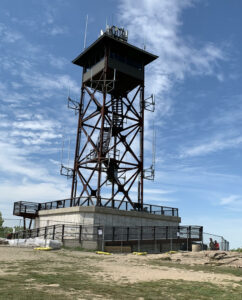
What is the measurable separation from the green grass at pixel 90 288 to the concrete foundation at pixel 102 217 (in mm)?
17495

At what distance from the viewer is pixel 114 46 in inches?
1597

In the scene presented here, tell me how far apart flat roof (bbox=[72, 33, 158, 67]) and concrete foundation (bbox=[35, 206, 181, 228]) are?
1958 centimetres

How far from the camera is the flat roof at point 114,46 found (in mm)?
39656

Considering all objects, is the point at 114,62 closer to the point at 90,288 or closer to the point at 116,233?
the point at 116,233

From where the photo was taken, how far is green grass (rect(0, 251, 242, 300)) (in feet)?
30.6

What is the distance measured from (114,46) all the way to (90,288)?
1352 inches

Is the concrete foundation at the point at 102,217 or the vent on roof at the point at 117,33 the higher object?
the vent on roof at the point at 117,33

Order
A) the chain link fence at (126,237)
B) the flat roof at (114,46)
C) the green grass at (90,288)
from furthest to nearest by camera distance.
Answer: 1. the flat roof at (114,46)
2. the chain link fence at (126,237)
3. the green grass at (90,288)

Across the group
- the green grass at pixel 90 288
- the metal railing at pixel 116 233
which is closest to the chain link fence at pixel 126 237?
the metal railing at pixel 116 233

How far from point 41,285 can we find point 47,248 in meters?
13.2

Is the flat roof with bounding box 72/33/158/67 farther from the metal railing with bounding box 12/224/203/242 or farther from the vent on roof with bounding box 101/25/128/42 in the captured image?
the metal railing with bounding box 12/224/203/242

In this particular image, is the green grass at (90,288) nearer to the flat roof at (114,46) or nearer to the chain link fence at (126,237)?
the chain link fence at (126,237)

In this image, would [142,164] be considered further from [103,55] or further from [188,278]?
[188,278]

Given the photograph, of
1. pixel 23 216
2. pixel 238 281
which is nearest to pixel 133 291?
pixel 238 281
